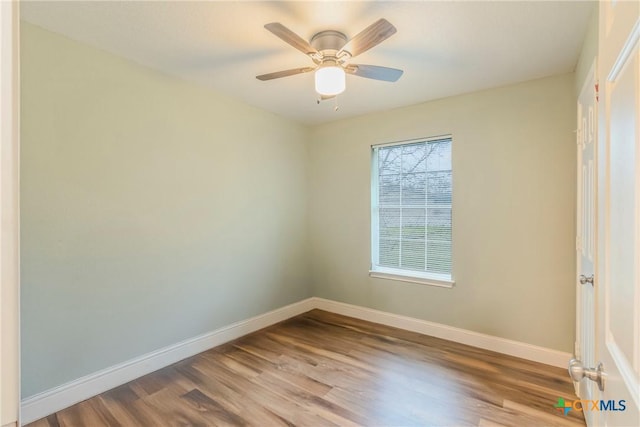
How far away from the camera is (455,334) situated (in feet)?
9.98

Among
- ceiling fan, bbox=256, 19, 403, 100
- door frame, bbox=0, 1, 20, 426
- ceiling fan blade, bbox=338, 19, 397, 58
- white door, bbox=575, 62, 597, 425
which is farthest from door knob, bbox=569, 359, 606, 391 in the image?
ceiling fan, bbox=256, 19, 403, 100

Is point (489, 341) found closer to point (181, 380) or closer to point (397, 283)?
point (397, 283)

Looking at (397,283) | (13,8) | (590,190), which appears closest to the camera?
(13,8)

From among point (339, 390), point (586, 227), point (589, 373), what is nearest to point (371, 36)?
point (589, 373)

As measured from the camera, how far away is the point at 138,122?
2.41 m

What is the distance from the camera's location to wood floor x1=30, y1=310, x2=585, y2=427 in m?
1.95

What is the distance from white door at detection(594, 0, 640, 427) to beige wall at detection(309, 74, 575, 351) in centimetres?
207

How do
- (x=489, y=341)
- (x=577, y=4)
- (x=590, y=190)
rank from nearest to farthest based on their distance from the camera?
(x=577, y=4), (x=590, y=190), (x=489, y=341)

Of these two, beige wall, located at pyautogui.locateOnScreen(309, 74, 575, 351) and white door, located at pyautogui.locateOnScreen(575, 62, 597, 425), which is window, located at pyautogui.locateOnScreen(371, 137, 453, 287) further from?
white door, located at pyautogui.locateOnScreen(575, 62, 597, 425)

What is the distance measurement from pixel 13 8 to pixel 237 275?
9.34 feet

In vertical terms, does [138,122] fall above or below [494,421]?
above

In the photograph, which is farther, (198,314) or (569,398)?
(198,314)

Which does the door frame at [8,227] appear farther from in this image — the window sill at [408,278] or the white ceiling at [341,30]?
the window sill at [408,278]

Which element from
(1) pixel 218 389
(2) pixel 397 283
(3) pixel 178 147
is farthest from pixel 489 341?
(3) pixel 178 147
